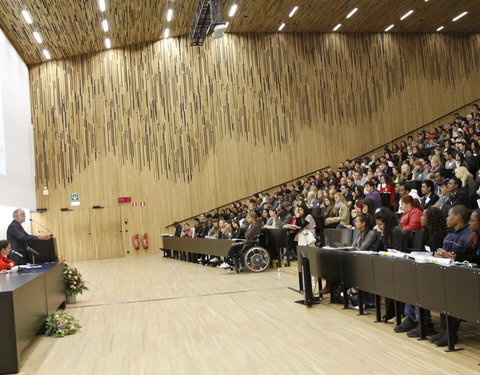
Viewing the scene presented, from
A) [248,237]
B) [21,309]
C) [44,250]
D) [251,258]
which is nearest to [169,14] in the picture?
[248,237]

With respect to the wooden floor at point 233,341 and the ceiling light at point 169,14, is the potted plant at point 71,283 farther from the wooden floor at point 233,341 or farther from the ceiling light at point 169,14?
the ceiling light at point 169,14

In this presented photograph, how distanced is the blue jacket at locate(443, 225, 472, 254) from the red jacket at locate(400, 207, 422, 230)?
1173 millimetres

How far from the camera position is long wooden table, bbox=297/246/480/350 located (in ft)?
11.6

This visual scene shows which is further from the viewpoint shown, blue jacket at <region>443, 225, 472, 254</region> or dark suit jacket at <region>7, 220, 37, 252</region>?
dark suit jacket at <region>7, 220, 37, 252</region>

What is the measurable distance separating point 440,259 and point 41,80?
14.3 m

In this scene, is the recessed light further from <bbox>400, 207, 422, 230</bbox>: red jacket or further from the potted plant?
<bbox>400, 207, 422, 230</bbox>: red jacket

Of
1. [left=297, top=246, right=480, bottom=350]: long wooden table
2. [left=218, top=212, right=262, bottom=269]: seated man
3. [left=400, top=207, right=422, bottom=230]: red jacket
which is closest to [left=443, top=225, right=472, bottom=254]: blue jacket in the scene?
[left=297, top=246, right=480, bottom=350]: long wooden table

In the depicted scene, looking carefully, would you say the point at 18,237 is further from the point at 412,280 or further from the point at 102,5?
the point at 102,5

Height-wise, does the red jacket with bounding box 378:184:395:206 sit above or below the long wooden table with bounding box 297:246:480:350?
above

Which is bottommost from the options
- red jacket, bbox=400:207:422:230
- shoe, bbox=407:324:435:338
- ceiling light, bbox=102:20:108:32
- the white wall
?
shoe, bbox=407:324:435:338

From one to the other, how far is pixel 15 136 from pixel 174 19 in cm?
527

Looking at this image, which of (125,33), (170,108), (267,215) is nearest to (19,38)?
(125,33)

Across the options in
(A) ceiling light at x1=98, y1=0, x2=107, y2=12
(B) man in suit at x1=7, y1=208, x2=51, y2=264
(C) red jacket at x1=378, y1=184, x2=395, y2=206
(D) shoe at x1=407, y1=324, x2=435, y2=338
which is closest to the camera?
(D) shoe at x1=407, y1=324, x2=435, y2=338

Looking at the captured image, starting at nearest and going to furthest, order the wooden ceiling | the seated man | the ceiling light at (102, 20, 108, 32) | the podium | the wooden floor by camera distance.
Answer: the wooden floor
the podium
the seated man
the wooden ceiling
the ceiling light at (102, 20, 108, 32)
